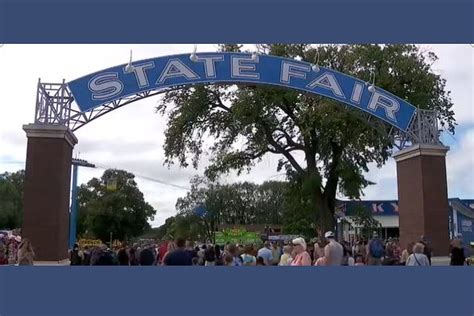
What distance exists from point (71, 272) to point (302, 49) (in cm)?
2207

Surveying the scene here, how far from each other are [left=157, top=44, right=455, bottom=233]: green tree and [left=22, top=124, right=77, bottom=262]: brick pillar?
11205mm

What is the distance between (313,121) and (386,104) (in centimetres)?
714

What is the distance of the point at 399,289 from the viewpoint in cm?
645

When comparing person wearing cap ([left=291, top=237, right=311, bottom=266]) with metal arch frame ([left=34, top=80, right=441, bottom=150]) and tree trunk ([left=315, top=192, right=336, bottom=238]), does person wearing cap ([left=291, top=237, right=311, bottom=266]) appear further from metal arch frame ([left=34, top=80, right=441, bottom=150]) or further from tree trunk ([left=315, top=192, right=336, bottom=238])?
tree trunk ([left=315, top=192, right=336, bottom=238])

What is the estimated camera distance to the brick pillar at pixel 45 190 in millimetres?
15578

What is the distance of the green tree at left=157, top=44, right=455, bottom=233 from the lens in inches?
992

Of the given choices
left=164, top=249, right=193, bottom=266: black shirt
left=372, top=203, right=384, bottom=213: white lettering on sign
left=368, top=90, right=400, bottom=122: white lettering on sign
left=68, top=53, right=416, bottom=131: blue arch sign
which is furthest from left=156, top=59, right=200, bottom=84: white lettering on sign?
left=372, top=203, right=384, bottom=213: white lettering on sign

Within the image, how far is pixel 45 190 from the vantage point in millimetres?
15781

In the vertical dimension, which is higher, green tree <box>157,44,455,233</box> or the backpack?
green tree <box>157,44,455,233</box>

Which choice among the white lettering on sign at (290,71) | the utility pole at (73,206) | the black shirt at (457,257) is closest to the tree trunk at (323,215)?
the white lettering on sign at (290,71)

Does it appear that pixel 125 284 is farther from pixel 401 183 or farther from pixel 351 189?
pixel 351 189

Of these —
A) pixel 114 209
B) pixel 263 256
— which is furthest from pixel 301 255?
pixel 114 209

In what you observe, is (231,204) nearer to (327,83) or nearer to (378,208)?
→ (378,208)

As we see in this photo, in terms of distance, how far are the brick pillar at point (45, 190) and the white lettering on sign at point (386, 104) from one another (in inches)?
370
